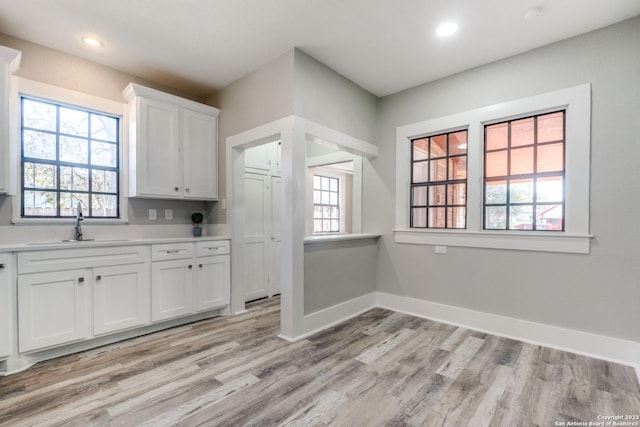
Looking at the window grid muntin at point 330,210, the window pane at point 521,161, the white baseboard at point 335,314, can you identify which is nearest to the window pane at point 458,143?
the window pane at point 521,161

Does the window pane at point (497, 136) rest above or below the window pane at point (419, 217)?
above

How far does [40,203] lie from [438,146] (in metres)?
4.24

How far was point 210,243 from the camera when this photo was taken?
11.2ft

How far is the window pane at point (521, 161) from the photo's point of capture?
2.93 metres

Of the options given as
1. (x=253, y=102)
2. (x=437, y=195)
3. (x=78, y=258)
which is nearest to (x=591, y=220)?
(x=437, y=195)

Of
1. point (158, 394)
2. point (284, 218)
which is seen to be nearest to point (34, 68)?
point (284, 218)

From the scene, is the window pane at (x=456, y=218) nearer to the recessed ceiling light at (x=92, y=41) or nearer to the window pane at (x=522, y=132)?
the window pane at (x=522, y=132)

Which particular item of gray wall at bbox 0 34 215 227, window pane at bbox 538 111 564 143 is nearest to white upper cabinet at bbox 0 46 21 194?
gray wall at bbox 0 34 215 227

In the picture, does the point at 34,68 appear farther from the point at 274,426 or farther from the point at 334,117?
the point at 274,426

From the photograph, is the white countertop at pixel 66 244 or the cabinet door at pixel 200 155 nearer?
the white countertop at pixel 66 244

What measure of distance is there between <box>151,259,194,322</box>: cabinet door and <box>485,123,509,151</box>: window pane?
11.5 feet

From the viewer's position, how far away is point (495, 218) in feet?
10.3

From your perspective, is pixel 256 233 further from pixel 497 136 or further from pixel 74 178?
pixel 497 136

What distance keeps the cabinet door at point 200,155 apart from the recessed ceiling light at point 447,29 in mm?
2656
